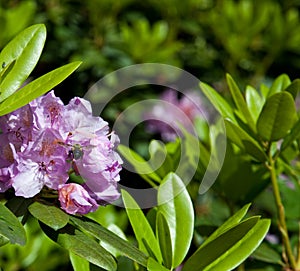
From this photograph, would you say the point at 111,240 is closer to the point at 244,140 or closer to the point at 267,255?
the point at 244,140

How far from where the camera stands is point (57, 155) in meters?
0.83

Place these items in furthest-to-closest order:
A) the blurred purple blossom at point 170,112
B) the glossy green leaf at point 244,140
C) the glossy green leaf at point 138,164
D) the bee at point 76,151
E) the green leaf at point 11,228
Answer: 1. the blurred purple blossom at point 170,112
2. the glossy green leaf at point 138,164
3. the glossy green leaf at point 244,140
4. the bee at point 76,151
5. the green leaf at point 11,228

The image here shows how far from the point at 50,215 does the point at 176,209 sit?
23cm

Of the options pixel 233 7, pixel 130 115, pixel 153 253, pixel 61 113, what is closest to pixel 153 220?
pixel 153 253

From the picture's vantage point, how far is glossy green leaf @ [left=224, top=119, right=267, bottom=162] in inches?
40.0

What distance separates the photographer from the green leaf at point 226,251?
33.0 inches

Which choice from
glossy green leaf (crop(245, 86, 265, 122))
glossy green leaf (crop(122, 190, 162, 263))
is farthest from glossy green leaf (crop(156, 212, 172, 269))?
glossy green leaf (crop(245, 86, 265, 122))

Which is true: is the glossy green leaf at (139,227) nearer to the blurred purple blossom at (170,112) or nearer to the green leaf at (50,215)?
the green leaf at (50,215)

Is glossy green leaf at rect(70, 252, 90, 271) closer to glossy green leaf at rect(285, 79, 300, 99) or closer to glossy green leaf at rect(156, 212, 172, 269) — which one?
glossy green leaf at rect(156, 212, 172, 269)

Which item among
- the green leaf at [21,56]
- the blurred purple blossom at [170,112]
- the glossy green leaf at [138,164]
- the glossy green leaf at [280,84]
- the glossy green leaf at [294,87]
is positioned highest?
the green leaf at [21,56]

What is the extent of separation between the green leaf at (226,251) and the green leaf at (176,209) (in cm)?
6

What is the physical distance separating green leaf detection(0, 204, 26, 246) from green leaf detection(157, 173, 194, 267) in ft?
0.81

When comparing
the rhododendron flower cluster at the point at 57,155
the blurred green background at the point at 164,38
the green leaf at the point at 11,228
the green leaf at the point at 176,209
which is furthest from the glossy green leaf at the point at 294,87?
the blurred green background at the point at 164,38

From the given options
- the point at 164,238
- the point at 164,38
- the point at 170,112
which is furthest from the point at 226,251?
the point at 164,38
